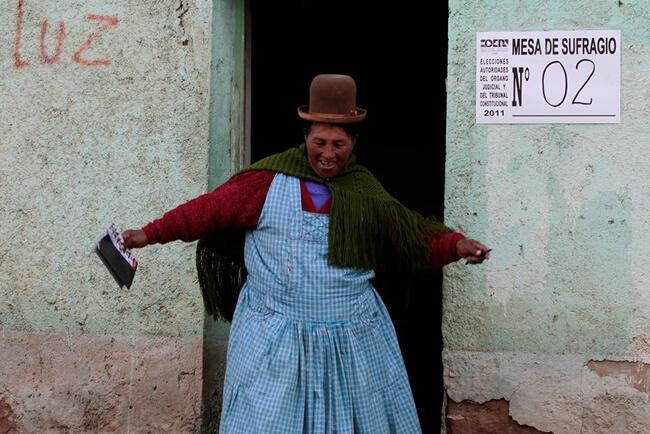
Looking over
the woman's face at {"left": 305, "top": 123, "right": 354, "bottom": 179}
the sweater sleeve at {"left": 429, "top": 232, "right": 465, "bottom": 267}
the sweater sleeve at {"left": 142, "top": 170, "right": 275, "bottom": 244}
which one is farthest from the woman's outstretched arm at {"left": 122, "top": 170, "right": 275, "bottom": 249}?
the sweater sleeve at {"left": 429, "top": 232, "right": 465, "bottom": 267}

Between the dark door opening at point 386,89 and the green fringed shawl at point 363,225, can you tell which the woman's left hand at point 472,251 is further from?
the dark door opening at point 386,89

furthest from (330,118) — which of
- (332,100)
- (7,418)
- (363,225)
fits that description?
(7,418)

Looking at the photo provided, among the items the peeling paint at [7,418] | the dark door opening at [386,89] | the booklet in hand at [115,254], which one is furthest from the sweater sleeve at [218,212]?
the dark door opening at [386,89]

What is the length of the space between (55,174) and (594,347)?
258 centimetres

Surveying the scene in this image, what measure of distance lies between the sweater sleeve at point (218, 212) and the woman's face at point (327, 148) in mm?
178

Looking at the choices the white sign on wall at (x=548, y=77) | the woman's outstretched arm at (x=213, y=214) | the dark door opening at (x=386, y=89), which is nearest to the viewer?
the woman's outstretched arm at (x=213, y=214)

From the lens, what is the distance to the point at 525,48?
354 centimetres

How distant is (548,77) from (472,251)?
1.12m

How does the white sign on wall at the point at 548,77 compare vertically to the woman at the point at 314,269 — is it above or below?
above

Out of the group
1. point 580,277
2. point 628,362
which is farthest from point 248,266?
point 628,362

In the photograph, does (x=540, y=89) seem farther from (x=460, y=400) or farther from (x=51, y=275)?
(x=51, y=275)

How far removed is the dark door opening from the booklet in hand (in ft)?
8.02

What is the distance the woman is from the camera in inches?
113

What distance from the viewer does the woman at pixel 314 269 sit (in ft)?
9.41
